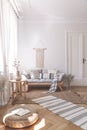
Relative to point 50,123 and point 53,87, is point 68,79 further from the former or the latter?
point 50,123

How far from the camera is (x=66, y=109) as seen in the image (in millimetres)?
3434

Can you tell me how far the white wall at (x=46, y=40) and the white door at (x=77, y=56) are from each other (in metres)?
0.20

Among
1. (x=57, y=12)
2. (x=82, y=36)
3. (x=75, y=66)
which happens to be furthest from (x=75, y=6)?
(x=75, y=66)

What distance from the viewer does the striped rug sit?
9.50 feet

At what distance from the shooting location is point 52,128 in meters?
2.61

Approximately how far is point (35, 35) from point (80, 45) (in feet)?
6.07

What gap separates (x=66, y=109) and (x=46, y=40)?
3364mm

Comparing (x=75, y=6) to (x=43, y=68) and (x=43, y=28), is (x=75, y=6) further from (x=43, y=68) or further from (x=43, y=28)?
(x=43, y=68)

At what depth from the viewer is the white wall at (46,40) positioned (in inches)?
239

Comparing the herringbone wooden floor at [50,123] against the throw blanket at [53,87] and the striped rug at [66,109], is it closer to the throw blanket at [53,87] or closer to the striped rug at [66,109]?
the striped rug at [66,109]

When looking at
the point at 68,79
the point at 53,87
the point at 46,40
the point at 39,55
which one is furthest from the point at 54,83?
the point at 46,40

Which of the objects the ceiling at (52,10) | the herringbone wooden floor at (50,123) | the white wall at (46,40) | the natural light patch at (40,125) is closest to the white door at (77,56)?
the white wall at (46,40)

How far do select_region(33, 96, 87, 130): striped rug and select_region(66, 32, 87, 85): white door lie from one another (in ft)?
7.18

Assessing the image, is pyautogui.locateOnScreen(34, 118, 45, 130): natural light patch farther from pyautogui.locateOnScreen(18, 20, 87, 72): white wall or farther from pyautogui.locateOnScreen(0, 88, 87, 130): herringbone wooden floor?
pyautogui.locateOnScreen(18, 20, 87, 72): white wall
